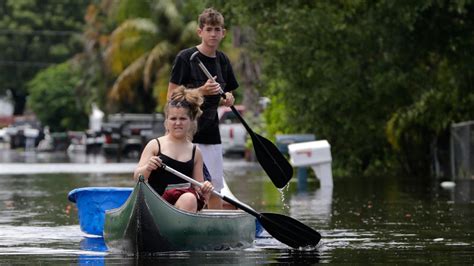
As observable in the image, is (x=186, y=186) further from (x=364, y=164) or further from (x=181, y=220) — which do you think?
(x=364, y=164)

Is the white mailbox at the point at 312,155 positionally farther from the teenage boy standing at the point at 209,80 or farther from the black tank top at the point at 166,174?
the black tank top at the point at 166,174

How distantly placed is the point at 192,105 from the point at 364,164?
18.7 m

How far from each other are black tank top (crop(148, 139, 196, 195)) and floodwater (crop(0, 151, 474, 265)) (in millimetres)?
564

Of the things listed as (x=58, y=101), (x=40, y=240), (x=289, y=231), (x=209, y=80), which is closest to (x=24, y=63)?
(x=58, y=101)

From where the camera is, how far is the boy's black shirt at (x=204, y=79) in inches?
459

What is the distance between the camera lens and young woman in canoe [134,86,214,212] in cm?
1079

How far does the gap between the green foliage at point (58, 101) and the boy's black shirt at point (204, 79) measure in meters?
76.5

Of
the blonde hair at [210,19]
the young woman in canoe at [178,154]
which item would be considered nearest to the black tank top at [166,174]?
the young woman in canoe at [178,154]

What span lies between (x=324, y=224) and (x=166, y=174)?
380cm

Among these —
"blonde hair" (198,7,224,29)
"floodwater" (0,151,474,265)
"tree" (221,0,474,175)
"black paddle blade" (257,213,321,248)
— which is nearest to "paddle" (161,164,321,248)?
"black paddle blade" (257,213,321,248)

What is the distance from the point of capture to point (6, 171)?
3198cm

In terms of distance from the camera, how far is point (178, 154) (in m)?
10.9

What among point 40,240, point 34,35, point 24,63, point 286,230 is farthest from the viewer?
point 24,63

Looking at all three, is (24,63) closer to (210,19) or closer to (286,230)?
(210,19)
